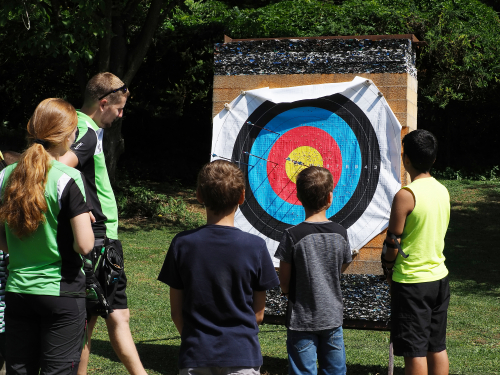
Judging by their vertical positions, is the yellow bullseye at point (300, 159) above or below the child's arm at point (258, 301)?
above

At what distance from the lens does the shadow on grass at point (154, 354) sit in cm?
347

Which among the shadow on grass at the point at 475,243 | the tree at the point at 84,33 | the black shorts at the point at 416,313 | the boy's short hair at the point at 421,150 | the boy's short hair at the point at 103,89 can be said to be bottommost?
the shadow on grass at the point at 475,243

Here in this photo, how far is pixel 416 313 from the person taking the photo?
2480 mm

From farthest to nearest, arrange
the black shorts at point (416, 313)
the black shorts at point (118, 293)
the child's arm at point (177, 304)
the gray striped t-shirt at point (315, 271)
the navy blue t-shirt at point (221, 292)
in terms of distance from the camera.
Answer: the black shorts at point (118, 293)
the black shorts at point (416, 313)
the gray striped t-shirt at point (315, 271)
the child's arm at point (177, 304)
the navy blue t-shirt at point (221, 292)

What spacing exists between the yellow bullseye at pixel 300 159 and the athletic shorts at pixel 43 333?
188cm

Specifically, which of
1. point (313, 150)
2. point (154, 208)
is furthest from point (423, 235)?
point (154, 208)

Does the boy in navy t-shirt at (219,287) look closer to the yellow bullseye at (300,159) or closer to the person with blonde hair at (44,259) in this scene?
the person with blonde hair at (44,259)

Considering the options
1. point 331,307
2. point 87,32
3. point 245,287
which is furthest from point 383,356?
point 87,32

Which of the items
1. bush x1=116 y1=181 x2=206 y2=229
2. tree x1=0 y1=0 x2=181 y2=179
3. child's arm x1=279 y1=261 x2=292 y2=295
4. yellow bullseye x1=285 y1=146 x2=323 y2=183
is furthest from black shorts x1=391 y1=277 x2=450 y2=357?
bush x1=116 y1=181 x2=206 y2=229

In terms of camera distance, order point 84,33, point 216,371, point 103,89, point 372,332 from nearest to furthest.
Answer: point 216,371 → point 103,89 → point 372,332 → point 84,33

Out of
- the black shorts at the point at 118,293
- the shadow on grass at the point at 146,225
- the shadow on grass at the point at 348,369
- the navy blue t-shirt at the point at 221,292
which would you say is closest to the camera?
the navy blue t-shirt at the point at 221,292

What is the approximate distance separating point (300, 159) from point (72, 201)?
75.1 inches

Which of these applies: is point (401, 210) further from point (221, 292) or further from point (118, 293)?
point (118, 293)

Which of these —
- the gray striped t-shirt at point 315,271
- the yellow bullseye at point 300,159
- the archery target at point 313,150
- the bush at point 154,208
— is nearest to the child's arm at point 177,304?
the gray striped t-shirt at point 315,271
